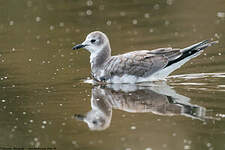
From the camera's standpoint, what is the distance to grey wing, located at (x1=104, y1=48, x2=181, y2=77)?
11.0 m

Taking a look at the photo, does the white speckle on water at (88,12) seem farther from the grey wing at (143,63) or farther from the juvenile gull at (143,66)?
the grey wing at (143,63)

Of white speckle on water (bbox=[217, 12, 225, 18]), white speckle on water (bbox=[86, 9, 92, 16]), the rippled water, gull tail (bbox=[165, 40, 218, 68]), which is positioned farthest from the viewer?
white speckle on water (bbox=[86, 9, 92, 16])

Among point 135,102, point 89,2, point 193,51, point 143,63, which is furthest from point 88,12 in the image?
point 135,102

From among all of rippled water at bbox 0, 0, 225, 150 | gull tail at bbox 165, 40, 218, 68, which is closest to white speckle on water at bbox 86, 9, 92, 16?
rippled water at bbox 0, 0, 225, 150

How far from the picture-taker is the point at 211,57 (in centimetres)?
1226

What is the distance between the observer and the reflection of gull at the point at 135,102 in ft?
29.9

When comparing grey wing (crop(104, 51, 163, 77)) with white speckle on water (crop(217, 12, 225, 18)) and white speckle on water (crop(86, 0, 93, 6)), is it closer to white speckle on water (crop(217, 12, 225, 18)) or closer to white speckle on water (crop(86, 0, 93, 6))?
white speckle on water (crop(217, 12, 225, 18))

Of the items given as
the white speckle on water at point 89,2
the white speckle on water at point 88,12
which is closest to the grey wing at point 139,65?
the white speckle on water at point 88,12

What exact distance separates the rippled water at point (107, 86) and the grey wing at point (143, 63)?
0.86 feet

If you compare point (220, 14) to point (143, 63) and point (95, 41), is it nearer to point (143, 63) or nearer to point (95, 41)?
point (95, 41)

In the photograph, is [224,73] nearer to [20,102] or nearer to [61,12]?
[20,102]

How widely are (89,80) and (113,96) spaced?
4.08 ft

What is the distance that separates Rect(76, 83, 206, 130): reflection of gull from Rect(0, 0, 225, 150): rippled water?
2cm

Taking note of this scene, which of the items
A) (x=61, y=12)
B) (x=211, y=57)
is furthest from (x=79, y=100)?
(x=61, y=12)
